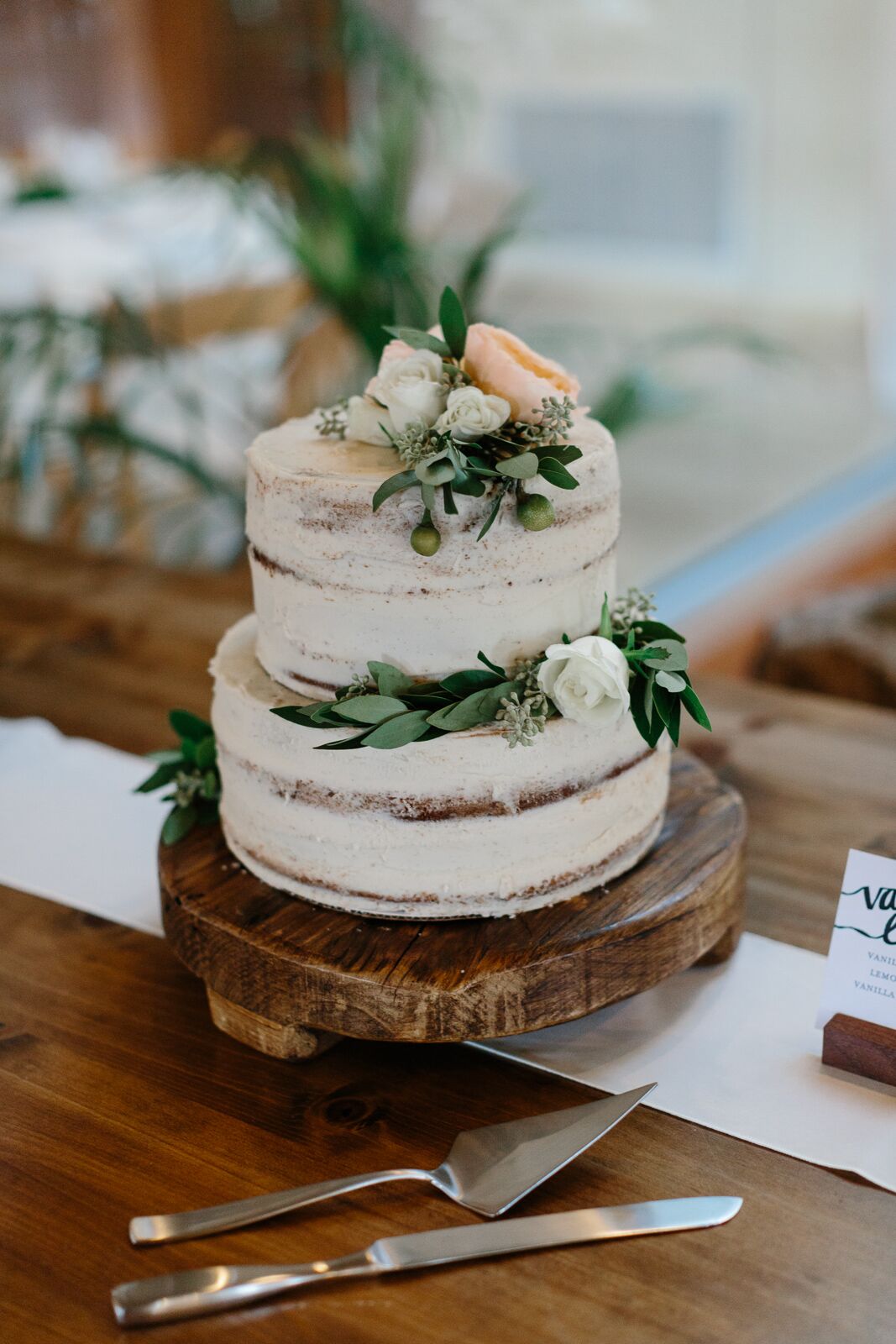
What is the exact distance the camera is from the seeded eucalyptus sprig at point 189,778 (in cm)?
95

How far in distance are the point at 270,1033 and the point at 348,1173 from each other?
12cm

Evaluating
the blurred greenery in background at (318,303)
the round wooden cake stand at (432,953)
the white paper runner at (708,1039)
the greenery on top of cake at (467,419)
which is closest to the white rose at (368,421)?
the greenery on top of cake at (467,419)

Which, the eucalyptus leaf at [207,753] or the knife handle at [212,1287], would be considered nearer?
the knife handle at [212,1287]

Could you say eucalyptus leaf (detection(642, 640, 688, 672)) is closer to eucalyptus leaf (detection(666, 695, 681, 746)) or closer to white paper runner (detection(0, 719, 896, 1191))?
eucalyptus leaf (detection(666, 695, 681, 746))

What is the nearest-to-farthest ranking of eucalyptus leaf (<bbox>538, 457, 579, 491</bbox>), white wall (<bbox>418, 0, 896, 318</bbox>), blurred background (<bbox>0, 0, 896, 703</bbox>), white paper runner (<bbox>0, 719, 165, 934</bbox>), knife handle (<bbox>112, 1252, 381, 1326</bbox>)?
knife handle (<bbox>112, 1252, 381, 1326</bbox>) < eucalyptus leaf (<bbox>538, 457, 579, 491</bbox>) < white paper runner (<bbox>0, 719, 165, 934</bbox>) < blurred background (<bbox>0, 0, 896, 703</bbox>) < white wall (<bbox>418, 0, 896, 318</bbox>)

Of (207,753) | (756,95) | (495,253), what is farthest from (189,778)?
(756,95)

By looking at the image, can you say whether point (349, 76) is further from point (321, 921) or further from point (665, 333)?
point (321, 921)

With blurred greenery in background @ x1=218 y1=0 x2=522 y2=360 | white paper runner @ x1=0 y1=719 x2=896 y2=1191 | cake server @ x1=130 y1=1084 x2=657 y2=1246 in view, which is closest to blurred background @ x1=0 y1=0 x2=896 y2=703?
blurred greenery in background @ x1=218 y1=0 x2=522 y2=360

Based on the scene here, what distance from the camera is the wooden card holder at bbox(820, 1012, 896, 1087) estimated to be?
31.5 inches

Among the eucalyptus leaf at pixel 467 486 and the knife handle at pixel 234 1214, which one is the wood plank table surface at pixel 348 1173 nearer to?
the knife handle at pixel 234 1214

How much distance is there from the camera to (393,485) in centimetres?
73

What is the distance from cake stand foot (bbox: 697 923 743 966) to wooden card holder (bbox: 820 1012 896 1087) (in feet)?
0.38

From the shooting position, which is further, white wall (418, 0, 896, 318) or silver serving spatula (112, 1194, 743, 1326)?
white wall (418, 0, 896, 318)

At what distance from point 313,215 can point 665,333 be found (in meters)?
1.81
